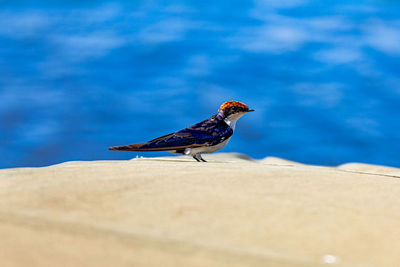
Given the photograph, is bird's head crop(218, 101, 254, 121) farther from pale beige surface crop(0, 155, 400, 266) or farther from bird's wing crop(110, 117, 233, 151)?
pale beige surface crop(0, 155, 400, 266)

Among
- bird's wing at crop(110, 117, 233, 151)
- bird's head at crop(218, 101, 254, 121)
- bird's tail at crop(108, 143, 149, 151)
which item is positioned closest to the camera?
bird's tail at crop(108, 143, 149, 151)

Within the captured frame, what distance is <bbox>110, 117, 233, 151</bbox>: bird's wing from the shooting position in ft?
18.6

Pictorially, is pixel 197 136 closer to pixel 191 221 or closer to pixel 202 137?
pixel 202 137

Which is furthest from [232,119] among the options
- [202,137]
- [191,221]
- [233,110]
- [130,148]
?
[191,221]

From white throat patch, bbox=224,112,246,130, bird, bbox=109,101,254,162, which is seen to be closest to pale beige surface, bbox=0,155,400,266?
bird, bbox=109,101,254,162

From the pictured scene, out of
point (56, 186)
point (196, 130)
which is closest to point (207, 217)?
point (56, 186)

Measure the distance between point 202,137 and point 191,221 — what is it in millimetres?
3201

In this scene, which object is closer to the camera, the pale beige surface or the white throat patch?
the pale beige surface

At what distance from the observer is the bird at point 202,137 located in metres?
5.69

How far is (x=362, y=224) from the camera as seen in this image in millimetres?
2807

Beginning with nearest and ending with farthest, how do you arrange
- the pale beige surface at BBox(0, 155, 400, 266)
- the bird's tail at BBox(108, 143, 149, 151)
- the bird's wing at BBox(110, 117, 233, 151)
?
the pale beige surface at BBox(0, 155, 400, 266) → the bird's tail at BBox(108, 143, 149, 151) → the bird's wing at BBox(110, 117, 233, 151)

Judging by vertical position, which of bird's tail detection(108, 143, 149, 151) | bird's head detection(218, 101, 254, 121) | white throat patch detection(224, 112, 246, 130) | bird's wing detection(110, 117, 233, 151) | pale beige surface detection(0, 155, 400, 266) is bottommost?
pale beige surface detection(0, 155, 400, 266)

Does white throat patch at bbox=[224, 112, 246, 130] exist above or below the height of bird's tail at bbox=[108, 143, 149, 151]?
above

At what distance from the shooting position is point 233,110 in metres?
A: 6.04
